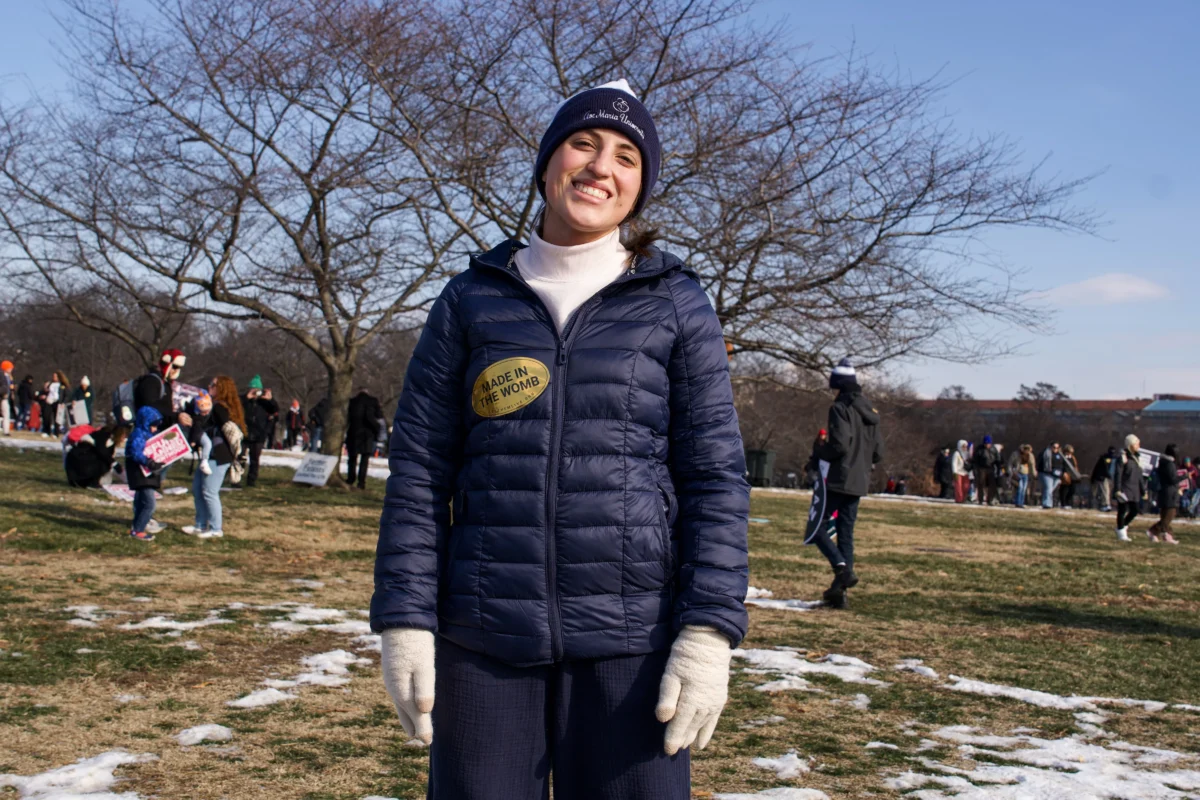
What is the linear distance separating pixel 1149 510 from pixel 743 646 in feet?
115

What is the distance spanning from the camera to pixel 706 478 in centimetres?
224

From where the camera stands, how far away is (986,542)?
16.8m

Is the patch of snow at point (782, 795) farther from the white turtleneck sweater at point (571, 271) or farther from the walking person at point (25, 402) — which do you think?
the walking person at point (25, 402)

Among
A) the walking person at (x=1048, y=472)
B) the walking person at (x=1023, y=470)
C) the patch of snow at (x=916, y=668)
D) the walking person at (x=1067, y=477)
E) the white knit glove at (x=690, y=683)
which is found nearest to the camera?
the white knit glove at (x=690, y=683)

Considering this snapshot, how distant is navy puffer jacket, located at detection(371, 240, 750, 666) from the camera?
216cm

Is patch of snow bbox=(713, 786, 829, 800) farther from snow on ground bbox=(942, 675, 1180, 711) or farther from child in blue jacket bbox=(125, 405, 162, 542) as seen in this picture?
child in blue jacket bbox=(125, 405, 162, 542)

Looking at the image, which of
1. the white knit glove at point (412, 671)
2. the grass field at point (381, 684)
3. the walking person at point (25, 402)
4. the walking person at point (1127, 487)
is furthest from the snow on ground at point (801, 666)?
the walking person at point (25, 402)

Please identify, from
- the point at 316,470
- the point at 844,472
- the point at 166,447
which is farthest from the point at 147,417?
the point at 316,470

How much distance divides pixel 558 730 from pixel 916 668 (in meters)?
5.04

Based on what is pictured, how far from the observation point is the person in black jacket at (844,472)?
895cm

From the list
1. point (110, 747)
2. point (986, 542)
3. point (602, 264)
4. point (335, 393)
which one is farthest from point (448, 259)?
point (602, 264)

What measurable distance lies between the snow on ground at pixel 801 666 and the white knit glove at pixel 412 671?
13.3 ft

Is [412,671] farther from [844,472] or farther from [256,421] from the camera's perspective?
[256,421]

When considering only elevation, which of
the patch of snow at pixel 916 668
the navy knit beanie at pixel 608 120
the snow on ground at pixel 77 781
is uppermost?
the navy knit beanie at pixel 608 120
